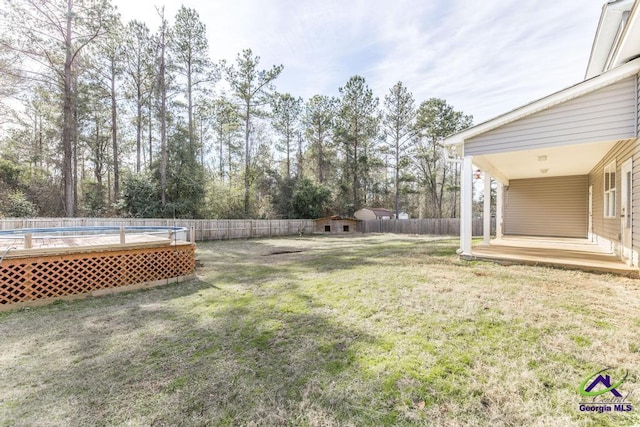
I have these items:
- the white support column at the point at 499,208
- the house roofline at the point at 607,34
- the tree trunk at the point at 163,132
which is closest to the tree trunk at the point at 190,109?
the tree trunk at the point at 163,132

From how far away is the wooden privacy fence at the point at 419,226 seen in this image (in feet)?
63.6

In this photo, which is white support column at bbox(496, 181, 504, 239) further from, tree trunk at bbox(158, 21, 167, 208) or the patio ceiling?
tree trunk at bbox(158, 21, 167, 208)

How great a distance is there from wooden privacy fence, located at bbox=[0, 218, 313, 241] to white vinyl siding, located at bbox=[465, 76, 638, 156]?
30.8 feet

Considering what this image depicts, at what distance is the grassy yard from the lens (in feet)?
5.79

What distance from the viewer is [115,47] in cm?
1670

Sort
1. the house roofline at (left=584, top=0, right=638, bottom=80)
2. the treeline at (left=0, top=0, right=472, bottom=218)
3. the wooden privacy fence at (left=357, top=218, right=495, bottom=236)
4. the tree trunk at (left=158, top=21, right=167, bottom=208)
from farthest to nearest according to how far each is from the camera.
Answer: the wooden privacy fence at (left=357, top=218, right=495, bottom=236) < the tree trunk at (left=158, top=21, right=167, bottom=208) < the treeline at (left=0, top=0, right=472, bottom=218) < the house roofline at (left=584, top=0, right=638, bottom=80)

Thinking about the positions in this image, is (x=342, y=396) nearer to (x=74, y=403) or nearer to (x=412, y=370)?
(x=412, y=370)

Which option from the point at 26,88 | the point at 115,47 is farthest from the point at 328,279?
the point at 115,47

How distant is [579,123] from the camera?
5.00m

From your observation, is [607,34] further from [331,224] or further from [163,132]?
[163,132]

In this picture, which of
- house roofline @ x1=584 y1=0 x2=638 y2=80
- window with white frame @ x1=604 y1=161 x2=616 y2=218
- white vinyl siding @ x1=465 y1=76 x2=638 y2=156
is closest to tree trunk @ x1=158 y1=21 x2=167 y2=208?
white vinyl siding @ x1=465 y1=76 x2=638 y2=156

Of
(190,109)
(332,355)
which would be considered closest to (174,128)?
(190,109)

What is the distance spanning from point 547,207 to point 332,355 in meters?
12.0

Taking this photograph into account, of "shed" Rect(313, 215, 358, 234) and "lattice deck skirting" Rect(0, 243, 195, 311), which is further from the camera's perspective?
"shed" Rect(313, 215, 358, 234)
